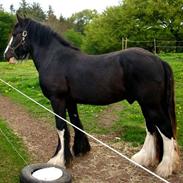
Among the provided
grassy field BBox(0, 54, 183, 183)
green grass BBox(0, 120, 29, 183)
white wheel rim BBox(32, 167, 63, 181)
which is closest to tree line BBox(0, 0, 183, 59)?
grassy field BBox(0, 54, 183, 183)

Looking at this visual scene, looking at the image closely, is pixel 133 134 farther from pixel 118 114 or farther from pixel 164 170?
pixel 118 114

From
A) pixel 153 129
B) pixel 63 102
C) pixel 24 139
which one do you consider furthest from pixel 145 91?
pixel 24 139

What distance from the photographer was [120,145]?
675 cm

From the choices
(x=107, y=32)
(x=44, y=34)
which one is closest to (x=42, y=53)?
(x=44, y=34)

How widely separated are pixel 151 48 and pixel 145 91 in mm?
35171

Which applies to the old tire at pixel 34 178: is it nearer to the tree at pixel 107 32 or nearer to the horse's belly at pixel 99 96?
the horse's belly at pixel 99 96

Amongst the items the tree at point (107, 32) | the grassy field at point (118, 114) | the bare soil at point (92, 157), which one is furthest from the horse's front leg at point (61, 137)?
the tree at point (107, 32)

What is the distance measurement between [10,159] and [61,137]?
984 millimetres

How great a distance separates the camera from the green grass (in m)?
5.28

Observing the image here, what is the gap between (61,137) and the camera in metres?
5.76

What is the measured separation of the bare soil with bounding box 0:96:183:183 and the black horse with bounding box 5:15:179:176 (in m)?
0.21

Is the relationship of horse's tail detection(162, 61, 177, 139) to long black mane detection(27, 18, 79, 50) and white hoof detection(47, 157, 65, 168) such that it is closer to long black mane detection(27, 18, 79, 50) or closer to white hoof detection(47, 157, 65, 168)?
long black mane detection(27, 18, 79, 50)

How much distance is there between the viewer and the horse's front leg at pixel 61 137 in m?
5.70

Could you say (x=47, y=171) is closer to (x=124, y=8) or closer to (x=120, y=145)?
(x=120, y=145)
